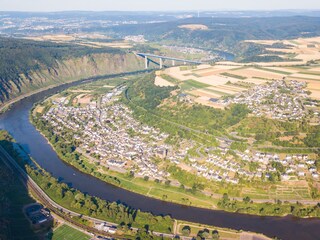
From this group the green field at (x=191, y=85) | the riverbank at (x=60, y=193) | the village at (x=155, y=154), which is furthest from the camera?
the green field at (x=191, y=85)

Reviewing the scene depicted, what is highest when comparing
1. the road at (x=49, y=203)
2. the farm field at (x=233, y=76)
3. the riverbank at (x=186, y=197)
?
the farm field at (x=233, y=76)

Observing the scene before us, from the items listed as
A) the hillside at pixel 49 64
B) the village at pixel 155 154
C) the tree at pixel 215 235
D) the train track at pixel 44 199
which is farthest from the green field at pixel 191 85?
the tree at pixel 215 235

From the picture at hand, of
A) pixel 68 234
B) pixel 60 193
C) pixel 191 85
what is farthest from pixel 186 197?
pixel 191 85

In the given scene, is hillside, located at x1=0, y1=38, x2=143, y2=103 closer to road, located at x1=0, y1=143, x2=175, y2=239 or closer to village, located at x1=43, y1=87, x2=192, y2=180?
village, located at x1=43, y1=87, x2=192, y2=180

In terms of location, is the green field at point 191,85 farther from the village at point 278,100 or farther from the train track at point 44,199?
the train track at point 44,199

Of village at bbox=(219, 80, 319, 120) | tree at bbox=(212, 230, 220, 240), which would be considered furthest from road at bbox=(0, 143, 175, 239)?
village at bbox=(219, 80, 319, 120)

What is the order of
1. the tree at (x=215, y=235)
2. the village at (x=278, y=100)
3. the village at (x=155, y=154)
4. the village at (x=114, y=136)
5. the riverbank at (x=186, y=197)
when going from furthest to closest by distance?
the village at (x=278, y=100), the village at (x=114, y=136), the village at (x=155, y=154), the riverbank at (x=186, y=197), the tree at (x=215, y=235)

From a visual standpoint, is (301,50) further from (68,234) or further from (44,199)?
(68,234)
